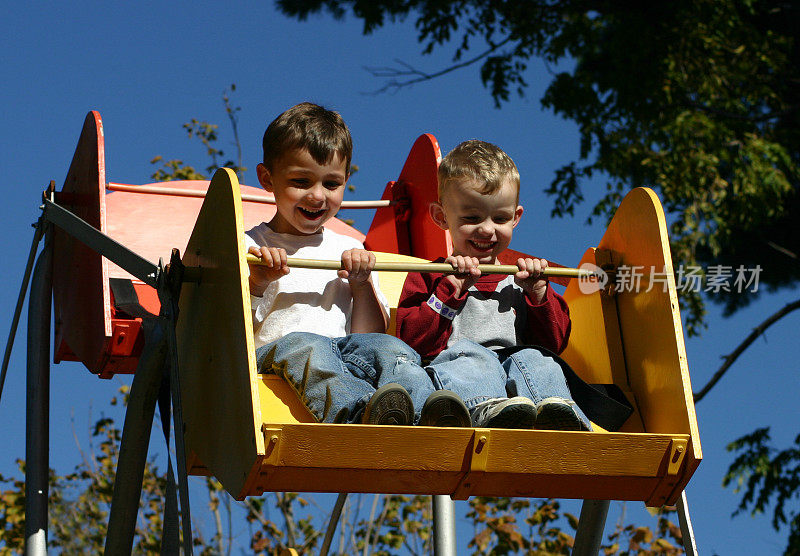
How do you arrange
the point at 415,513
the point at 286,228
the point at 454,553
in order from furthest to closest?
1. the point at 415,513
2. the point at 454,553
3. the point at 286,228

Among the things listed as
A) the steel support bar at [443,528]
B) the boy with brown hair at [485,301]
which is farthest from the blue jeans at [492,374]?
the steel support bar at [443,528]

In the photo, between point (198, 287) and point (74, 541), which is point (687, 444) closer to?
point (198, 287)

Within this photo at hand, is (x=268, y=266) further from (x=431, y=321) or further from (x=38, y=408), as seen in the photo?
(x=38, y=408)

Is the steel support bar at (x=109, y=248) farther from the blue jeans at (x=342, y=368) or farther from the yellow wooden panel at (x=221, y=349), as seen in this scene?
the blue jeans at (x=342, y=368)

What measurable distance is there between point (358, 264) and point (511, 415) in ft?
2.40

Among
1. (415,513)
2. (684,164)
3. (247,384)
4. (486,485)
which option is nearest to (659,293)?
(486,485)

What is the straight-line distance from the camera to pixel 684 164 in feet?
33.0

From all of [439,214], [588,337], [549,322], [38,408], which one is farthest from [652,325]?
[38,408]

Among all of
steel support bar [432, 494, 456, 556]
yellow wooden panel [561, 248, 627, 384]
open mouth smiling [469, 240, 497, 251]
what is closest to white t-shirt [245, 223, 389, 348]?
open mouth smiling [469, 240, 497, 251]

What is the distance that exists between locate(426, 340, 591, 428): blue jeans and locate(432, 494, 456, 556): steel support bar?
177cm

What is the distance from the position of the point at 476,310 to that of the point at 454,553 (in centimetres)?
175

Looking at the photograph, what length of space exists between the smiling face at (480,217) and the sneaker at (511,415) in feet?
2.81

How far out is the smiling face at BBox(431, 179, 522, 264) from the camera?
4039 millimetres

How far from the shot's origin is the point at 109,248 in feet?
13.0
